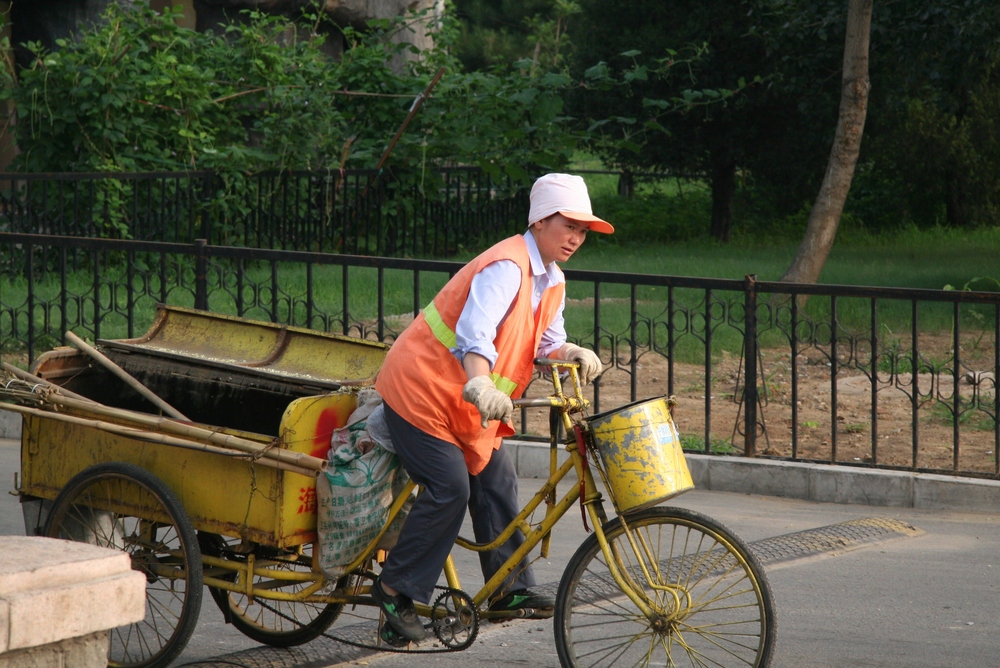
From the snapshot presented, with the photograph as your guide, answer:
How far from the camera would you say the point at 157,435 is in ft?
13.3

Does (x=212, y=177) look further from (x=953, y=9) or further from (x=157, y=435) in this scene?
(x=157, y=435)

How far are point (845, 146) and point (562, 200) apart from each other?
916cm

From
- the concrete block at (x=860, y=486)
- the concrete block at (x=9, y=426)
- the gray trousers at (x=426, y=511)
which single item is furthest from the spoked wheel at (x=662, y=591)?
the concrete block at (x=9, y=426)

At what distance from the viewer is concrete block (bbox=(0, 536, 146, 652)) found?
2.90 m

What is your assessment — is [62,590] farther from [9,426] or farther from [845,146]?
[845,146]

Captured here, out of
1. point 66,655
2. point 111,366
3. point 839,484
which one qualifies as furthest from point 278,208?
point 66,655

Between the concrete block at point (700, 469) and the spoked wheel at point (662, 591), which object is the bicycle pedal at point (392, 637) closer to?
the spoked wheel at point (662, 591)

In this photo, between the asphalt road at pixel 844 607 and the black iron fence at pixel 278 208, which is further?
the black iron fence at pixel 278 208

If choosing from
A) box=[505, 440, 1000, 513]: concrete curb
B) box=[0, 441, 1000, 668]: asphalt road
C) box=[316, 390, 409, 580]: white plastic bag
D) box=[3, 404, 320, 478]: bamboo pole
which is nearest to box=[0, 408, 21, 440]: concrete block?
box=[0, 441, 1000, 668]: asphalt road

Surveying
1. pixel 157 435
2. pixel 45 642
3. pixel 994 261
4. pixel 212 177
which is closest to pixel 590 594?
pixel 157 435

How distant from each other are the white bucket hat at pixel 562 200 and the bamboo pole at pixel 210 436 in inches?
40.6

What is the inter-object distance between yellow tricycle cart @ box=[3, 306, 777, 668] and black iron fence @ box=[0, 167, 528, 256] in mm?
9526

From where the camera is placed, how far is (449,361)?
3881 millimetres

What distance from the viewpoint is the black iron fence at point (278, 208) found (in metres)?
13.9
